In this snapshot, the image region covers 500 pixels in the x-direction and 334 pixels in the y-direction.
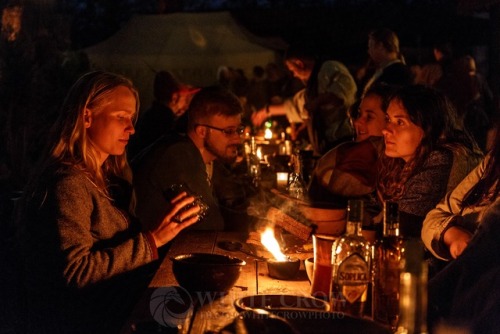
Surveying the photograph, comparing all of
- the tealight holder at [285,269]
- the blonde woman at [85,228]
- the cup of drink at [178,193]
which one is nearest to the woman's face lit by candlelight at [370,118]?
the blonde woman at [85,228]

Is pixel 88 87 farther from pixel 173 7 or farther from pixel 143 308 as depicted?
pixel 173 7

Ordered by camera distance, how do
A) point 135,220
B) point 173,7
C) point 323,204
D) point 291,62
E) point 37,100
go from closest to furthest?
point 323,204 → point 135,220 → point 291,62 → point 37,100 → point 173,7

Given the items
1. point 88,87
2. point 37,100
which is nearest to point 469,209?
point 88,87

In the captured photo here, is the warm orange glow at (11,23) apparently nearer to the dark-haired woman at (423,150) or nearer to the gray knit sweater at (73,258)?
the dark-haired woman at (423,150)

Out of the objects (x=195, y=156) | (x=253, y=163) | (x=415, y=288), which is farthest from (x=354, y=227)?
(x=253, y=163)

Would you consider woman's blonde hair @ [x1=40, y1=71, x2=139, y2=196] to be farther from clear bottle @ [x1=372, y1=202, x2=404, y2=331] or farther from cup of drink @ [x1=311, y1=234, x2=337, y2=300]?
clear bottle @ [x1=372, y1=202, x2=404, y2=331]

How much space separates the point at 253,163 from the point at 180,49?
9085 millimetres

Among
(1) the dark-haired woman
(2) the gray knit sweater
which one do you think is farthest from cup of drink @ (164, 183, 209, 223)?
(1) the dark-haired woman

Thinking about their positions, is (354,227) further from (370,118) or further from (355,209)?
(370,118)

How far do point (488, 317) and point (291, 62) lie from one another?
7.02 m

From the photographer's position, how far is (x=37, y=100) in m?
10.1

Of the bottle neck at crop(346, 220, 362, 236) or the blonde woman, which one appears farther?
the blonde woman

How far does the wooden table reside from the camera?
7.38 ft

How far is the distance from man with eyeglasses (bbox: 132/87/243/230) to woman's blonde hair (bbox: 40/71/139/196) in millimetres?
1195
